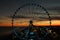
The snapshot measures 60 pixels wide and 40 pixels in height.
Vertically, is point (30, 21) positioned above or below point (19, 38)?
above

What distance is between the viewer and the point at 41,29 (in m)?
2.11

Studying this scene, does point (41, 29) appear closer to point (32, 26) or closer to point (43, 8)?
point (32, 26)

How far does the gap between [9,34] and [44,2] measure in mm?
600

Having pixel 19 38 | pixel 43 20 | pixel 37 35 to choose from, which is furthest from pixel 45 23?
pixel 19 38

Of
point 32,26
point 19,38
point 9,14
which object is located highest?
point 9,14

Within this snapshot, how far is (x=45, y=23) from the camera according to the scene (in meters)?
2.10

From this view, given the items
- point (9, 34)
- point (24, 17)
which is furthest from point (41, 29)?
point (9, 34)

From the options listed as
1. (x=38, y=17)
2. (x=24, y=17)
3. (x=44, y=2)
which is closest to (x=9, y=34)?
(x=24, y=17)

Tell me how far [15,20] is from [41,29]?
0.34 m

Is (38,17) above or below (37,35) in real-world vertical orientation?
above

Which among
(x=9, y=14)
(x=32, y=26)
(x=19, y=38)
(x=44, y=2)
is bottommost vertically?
(x=19, y=38)

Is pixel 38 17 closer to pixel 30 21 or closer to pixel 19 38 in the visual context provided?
pixel 30 21

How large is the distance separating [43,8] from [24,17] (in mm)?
270

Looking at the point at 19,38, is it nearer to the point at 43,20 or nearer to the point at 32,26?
the point at 32,26
